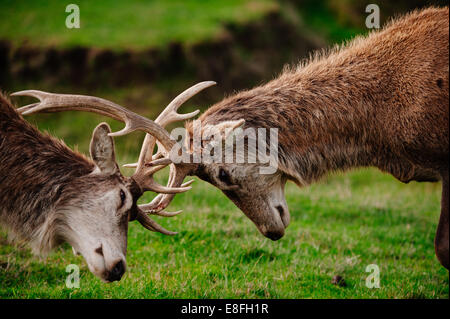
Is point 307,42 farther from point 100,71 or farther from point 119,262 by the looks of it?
point 119,262

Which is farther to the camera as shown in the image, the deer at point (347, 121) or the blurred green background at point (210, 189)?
the blurred green background at point (210, 189)

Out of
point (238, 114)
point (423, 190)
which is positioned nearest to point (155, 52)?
point (423, 190)

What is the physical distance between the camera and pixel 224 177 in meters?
5.16

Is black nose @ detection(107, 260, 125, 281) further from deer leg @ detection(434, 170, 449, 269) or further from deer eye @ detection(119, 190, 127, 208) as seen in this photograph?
deer leg @ detection(434, 170, 449, 269)

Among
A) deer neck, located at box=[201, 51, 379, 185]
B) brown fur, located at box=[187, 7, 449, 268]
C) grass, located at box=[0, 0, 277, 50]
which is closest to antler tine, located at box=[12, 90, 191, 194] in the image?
brown fur, located at box=[187, 7, 449, 268]

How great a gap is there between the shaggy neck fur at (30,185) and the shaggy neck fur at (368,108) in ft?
4.98

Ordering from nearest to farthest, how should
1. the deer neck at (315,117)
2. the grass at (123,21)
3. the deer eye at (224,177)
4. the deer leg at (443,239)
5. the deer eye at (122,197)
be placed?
the deer eye at (122,197) < the deer leg at (443,239) < the deer eye at (224,177) < the deer neck at (315,117) < the grass at (123,21)

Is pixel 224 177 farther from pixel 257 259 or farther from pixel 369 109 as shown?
pixel 369 109

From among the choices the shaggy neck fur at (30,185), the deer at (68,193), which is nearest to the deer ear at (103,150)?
the deer at (68,193)

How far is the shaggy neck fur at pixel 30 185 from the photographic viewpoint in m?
4.61

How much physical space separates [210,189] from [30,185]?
4.09 meters

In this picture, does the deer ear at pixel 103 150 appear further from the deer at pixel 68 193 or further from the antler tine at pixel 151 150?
the antler tine at pixel 151 150

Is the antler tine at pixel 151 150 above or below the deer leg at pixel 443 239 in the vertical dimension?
above
